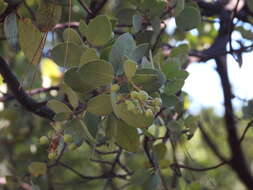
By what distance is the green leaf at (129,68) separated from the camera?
2.22ft

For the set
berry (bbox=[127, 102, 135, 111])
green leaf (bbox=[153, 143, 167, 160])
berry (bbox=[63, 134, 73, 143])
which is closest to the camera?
berry (bbox=[127, 102, 135, 111])

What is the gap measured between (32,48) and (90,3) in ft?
1.13

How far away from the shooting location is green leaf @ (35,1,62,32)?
87 cm

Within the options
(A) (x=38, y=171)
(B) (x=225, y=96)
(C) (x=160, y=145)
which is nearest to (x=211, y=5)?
(B) (x=225, y=96)

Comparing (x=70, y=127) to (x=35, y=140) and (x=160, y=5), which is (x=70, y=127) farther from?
(x=35, y=140)

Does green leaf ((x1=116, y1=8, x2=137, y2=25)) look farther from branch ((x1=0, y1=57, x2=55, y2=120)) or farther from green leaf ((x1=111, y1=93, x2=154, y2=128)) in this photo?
green leaf ((x1=111, y1=93, x2=154, y2=128))

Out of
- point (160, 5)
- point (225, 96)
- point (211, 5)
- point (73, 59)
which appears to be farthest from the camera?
point (225, 96)

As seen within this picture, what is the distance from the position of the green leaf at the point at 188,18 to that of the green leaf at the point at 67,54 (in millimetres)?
281

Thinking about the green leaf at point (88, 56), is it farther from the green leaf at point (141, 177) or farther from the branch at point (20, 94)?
the green leaf at point (141, 177)

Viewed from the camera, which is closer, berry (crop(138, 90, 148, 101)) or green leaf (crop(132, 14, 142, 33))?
berry (crop(138, 90, 148, 101))

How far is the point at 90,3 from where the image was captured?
115 cm

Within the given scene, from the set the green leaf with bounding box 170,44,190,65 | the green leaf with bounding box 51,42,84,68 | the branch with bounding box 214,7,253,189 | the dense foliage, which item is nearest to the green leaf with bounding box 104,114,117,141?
the dense foliage

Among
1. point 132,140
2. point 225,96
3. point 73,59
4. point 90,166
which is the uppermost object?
point 73,59

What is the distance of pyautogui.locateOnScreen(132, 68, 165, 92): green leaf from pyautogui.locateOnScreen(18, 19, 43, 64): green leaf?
20 cm
